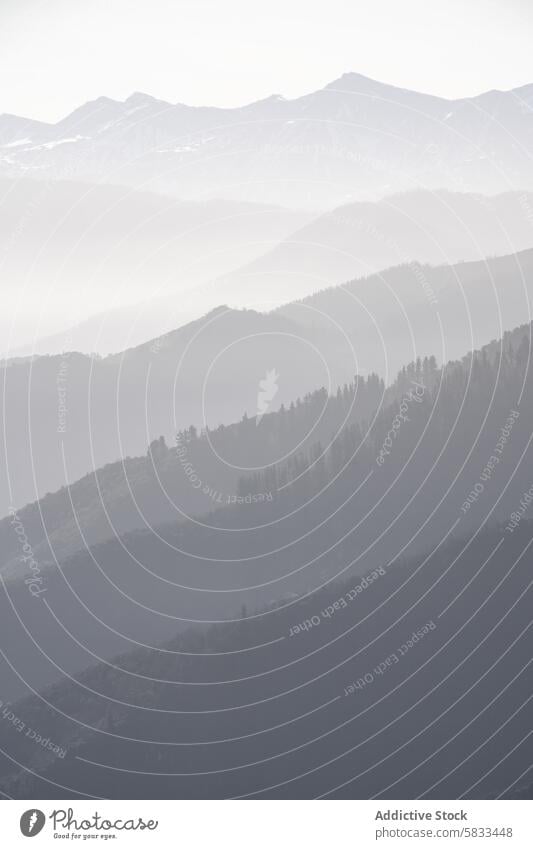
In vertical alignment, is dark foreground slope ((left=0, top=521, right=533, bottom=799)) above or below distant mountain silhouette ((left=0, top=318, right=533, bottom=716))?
below

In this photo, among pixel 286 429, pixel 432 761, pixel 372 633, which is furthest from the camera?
pixel 286 429

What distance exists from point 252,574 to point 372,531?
54.3ft

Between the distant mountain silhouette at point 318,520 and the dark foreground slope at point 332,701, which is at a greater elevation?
the distant mountain silhouette at point 318,520

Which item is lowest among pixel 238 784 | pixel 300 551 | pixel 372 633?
pixel 238 784

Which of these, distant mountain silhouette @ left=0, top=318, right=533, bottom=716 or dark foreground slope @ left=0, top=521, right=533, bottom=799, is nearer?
dark foreground slope @ left=0, top=521, right=533, bottom=799

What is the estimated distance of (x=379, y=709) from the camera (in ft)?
297

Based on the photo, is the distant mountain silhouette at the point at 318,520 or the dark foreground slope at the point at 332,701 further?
the distant mountain silhouette at the point at 318,520

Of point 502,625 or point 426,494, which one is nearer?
point 502,625

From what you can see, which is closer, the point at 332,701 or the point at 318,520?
the point at 332,701

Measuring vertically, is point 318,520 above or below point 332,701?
above

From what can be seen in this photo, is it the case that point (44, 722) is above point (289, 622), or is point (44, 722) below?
below
